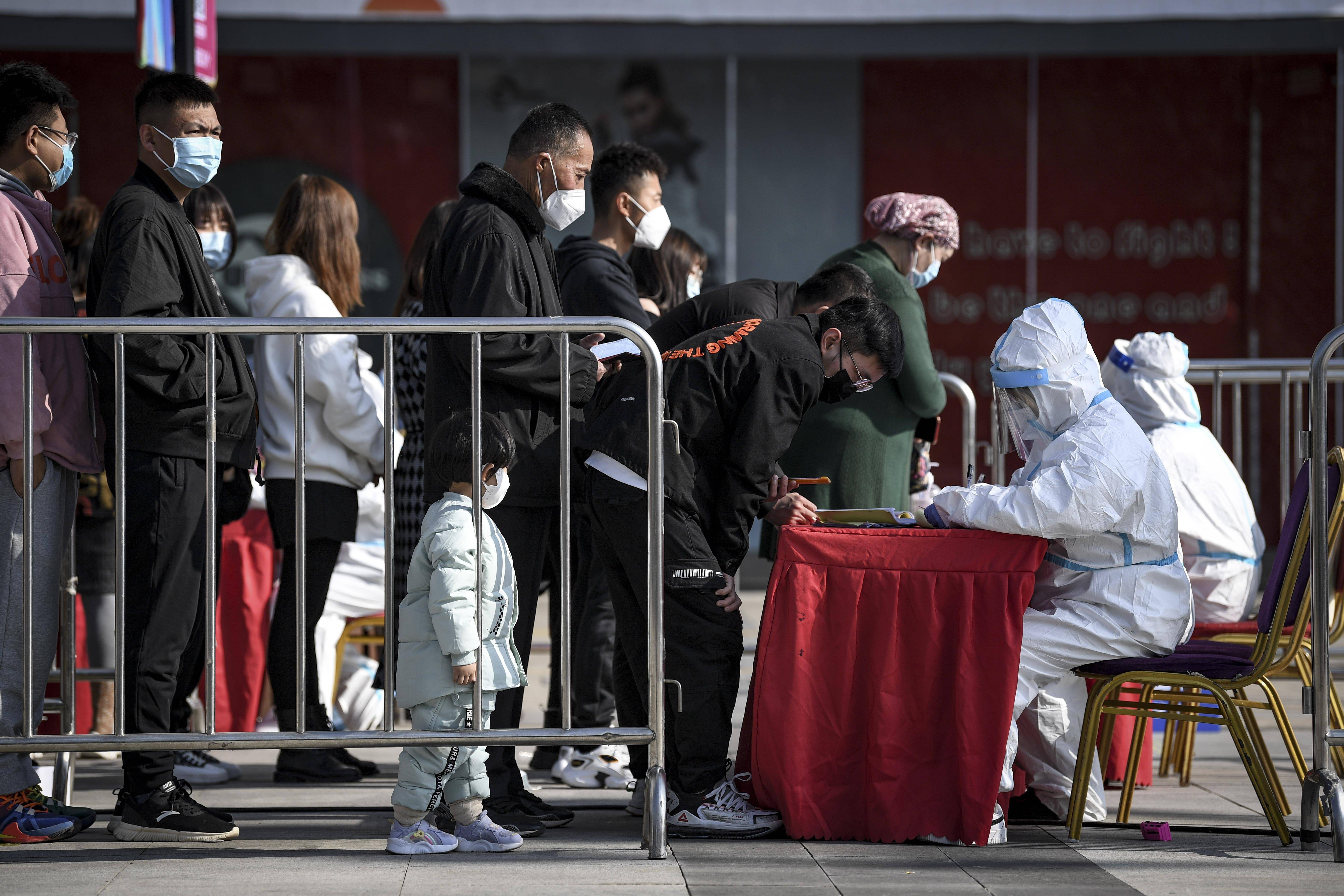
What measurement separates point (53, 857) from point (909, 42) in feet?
27.1

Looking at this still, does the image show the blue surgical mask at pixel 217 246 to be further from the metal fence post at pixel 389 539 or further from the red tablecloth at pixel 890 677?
the red tablecloth at pixel 890 677

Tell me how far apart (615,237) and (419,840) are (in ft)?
7.60

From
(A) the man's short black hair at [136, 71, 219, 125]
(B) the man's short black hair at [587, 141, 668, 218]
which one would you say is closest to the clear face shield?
(B) the man's short black hair at [587, 141, 668, 218]

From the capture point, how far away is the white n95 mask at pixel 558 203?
4.70 m

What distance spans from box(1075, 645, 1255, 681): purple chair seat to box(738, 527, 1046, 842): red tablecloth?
36 cm

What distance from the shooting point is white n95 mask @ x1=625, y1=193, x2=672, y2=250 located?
5.44 meters

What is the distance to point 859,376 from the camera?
4645mm

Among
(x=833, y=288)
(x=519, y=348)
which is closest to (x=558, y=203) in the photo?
(x=519, y=348)

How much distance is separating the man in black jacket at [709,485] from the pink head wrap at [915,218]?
128cm

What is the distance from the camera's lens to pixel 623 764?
5.48 m

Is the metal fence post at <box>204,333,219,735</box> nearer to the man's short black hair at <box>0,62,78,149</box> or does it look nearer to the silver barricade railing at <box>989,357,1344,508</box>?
the man's short black hair at <box>0,62,78,149</box>

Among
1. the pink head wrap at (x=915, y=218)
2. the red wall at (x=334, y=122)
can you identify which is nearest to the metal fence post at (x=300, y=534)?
the pink head wrap at (x=915, y=218)

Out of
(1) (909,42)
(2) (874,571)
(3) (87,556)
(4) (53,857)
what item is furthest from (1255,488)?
(4) (53,857)

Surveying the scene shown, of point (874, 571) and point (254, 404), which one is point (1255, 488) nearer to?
point (874, 571)
